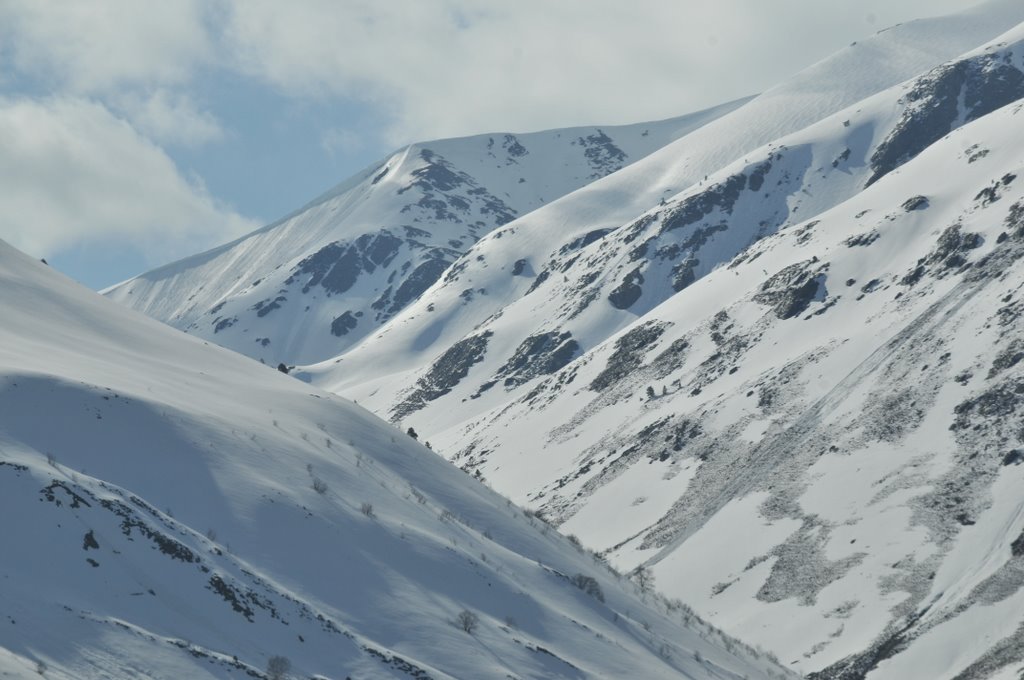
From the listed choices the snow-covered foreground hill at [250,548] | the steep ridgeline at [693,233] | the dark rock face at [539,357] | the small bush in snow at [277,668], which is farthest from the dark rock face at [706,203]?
the small bush in snow at [277,668]

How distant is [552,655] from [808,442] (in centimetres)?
5792

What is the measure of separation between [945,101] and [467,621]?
171237 mm

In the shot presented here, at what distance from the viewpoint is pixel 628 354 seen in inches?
5000

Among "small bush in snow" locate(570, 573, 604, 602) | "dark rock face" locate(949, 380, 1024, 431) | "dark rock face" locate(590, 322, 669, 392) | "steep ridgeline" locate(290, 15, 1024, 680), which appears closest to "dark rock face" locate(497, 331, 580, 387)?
"steep ridgeline" locate(290, 15, 1024, 680)

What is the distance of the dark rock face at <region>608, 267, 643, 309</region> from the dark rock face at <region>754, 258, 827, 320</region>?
49137 mm

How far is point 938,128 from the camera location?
567 ft

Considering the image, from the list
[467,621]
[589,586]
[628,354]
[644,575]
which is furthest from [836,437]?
[467,621]

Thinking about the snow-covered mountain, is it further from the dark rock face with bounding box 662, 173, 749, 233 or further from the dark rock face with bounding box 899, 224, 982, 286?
the dark rock face with bounding box 662, 173, 749, 233

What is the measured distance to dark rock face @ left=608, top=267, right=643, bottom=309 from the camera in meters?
168

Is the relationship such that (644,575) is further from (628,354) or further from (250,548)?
(628,354)

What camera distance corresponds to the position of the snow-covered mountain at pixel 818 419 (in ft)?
193

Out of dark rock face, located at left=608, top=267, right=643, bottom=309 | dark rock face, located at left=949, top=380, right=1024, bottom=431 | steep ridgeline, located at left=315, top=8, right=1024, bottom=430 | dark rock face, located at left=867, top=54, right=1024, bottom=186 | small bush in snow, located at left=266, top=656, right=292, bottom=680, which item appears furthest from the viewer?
dark rock face, located at left=867, top=54, right=1024, bottom=186

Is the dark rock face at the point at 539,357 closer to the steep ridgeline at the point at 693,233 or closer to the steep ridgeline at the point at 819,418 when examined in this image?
the steep ridgeline at the point at 693,233

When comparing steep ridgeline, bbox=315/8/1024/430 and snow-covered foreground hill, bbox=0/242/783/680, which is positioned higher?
steep ridgeline, bbox=315/8/1024/430
